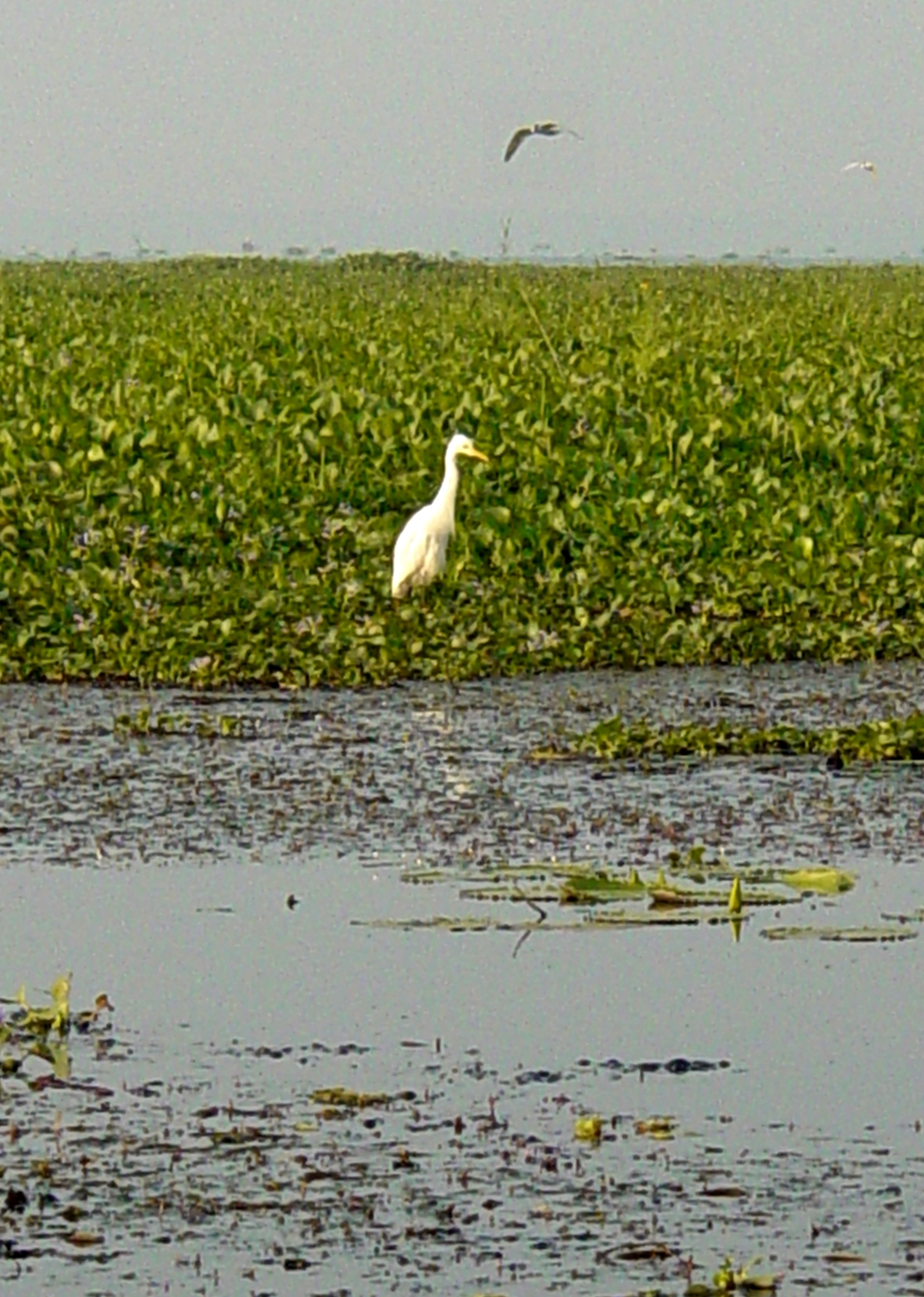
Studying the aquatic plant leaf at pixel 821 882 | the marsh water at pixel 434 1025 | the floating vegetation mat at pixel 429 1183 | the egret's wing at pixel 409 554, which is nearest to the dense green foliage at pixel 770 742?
the marsh water at pixel 434 1025

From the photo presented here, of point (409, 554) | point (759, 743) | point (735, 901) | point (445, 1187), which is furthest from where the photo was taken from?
point (409, 554)

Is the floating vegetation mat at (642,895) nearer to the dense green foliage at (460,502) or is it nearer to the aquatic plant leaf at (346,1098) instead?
the aquatic plant leaf at (346,1098)

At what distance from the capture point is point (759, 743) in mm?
11547

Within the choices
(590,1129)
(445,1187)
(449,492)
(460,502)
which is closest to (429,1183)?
(445,1187)

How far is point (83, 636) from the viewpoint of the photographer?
1454 centimetres

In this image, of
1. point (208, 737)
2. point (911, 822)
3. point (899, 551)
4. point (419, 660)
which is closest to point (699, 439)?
point (899, 551)

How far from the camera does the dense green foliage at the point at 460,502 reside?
47.9 ft

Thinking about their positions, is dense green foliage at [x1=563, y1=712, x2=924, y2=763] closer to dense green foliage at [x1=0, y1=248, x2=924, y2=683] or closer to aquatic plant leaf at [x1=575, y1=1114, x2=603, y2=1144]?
dense green foliage at [x1=0, y1=248, x2=924, y2=683]

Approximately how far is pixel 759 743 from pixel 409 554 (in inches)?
182

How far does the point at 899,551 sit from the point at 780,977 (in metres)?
Answer: 9.26

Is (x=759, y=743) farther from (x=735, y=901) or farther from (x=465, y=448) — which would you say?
(x=465, y=448)

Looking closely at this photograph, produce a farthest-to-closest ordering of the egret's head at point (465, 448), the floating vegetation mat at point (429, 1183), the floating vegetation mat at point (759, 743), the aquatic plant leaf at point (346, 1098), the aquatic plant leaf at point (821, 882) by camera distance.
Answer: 1. the egret's head at point (465, 448)
2. the floating vegetation mat at point (759, 743)
3. the aquatic plant leaf at point (821, 882)
4. the aquatic plant leaf at point (346, 1098)
5. the floating vegetation mat at point (429, 1183)

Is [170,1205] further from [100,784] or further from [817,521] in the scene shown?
[817,521]

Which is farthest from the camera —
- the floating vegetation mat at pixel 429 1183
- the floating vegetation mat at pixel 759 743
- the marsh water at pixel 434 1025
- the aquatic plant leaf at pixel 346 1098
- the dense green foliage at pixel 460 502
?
the dense green foliage at pixel 460 502
